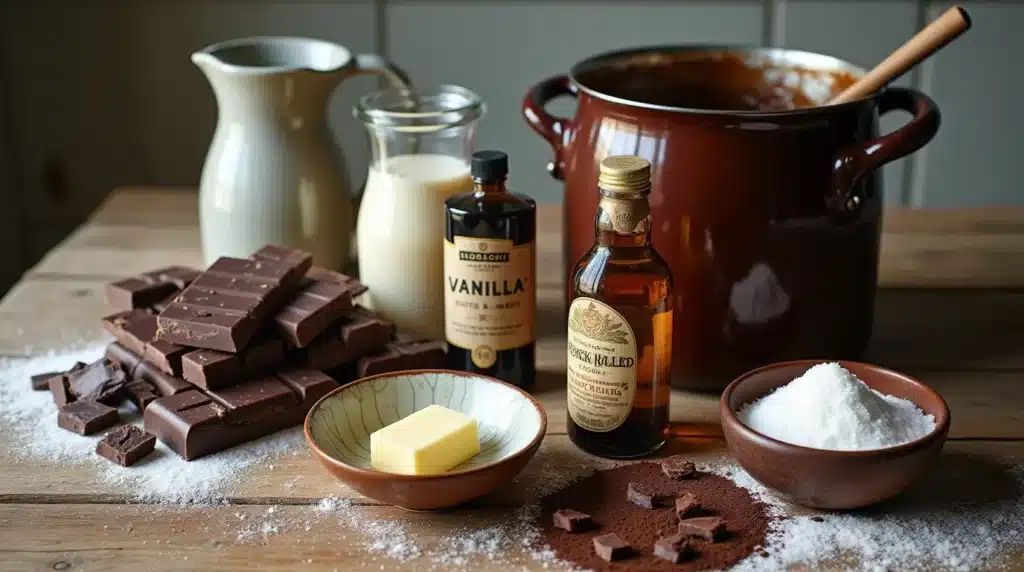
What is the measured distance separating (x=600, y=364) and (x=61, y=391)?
0.55 meters

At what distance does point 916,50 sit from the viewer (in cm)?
105

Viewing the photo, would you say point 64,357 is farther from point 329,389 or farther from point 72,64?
point 72,64

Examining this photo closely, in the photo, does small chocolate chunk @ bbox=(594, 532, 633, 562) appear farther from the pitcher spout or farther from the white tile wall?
the white tile wall

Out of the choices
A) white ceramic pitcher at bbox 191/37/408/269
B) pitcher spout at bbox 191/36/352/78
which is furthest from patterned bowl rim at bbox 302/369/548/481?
pitcher spout at bbox 191/36/352/78

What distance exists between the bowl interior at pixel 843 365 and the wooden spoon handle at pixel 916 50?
0.84 feet

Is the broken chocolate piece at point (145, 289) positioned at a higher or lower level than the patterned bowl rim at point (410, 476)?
higher

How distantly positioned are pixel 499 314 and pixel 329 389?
179 mm

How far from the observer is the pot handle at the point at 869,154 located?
3.34 ft

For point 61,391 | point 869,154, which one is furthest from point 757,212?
point 61,391

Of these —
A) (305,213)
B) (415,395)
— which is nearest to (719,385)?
(415,395)

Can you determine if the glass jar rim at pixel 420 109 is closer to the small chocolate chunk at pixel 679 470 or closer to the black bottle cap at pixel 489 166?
the black bottle cap at pixel 489 166

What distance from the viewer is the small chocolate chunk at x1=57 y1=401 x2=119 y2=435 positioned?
1058 mm

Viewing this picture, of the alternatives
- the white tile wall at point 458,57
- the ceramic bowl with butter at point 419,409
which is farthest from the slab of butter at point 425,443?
the white tile wall at point 458,57

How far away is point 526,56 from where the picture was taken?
6.95 ft
